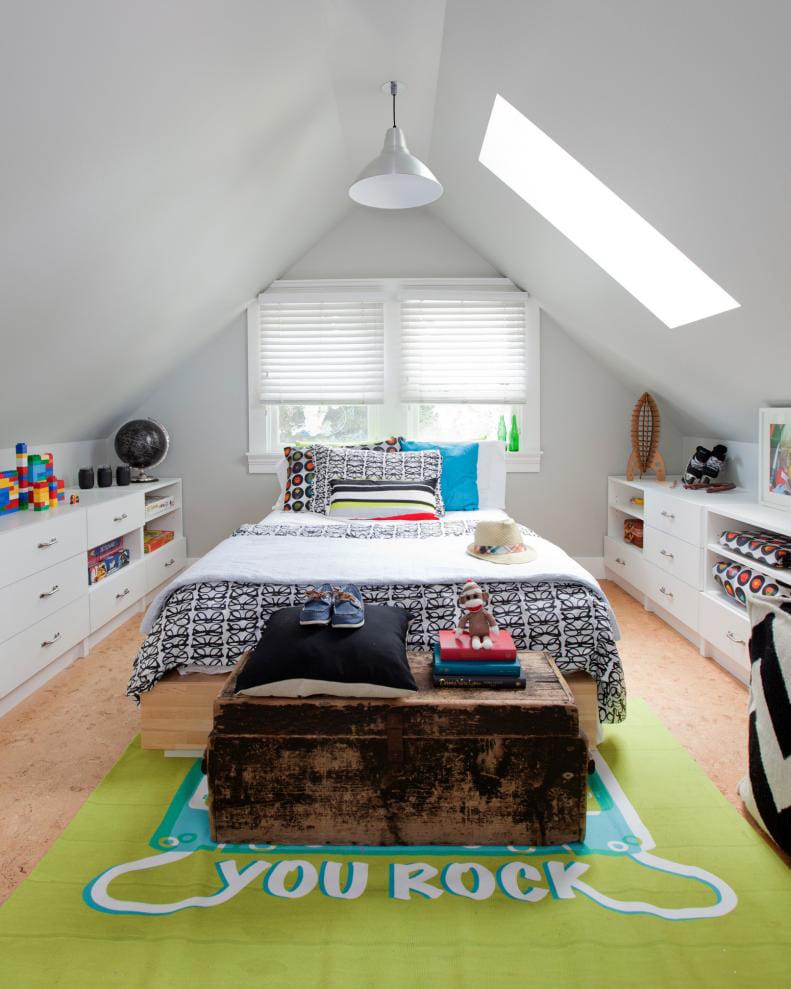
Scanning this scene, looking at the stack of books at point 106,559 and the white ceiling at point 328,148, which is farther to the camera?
the stack of books at point 106,559

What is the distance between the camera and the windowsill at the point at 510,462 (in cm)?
464

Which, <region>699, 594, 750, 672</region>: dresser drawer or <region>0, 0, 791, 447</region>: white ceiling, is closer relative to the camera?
<region>0, 0, 791, 447</region>: white ceiling

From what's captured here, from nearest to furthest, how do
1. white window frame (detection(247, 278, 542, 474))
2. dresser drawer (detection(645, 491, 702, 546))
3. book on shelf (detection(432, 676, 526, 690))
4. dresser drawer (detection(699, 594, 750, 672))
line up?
book on shelf (detection(432, 676, 526, 690)) → dresser drawer (detection(699, 594, 750, 672)) → dresser drawer (detection(645, 491, 702, 546)) → white window frame (detection(247, 278, 542, 474))

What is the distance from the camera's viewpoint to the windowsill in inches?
183

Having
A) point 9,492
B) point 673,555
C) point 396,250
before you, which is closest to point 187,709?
point 9,492

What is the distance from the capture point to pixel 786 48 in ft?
4.86

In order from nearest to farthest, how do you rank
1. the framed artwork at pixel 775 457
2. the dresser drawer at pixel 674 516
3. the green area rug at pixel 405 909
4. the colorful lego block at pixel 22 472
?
the green area rug at pixel 405 909 < the framed artwork at pixel 775 457 < the colorful lego block at pixel 22 472 < the dresser drawer at pixel 674 516

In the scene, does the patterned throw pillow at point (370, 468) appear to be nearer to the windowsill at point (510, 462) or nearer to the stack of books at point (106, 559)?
the windowsill at point (510, 462)

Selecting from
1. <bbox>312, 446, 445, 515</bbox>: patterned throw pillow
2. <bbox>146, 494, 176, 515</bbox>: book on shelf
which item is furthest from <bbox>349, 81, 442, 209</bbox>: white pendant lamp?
<bbox>146, 494, 176, 515</bbox>: book on shelf

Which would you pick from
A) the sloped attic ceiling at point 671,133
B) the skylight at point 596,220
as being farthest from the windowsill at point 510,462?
the skylight at point 596,220

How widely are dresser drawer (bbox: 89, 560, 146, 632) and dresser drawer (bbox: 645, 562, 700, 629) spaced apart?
282 cm

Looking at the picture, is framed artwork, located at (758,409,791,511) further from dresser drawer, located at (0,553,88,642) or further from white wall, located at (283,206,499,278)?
dresser drawer, located at (0,553,88,642)

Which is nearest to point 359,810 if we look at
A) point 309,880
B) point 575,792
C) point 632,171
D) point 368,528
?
point 309,880

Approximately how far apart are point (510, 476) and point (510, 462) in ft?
0.32
